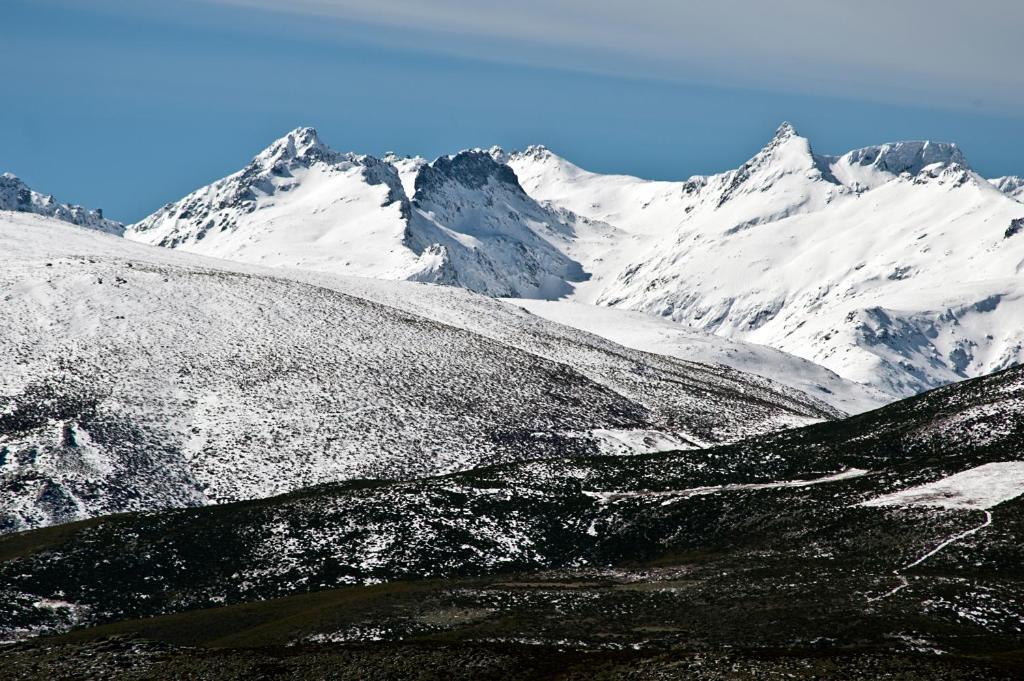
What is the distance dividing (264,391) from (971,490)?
5497cm

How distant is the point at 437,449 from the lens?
3861 inches

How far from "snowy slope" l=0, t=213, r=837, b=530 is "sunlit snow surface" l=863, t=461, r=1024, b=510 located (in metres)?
33.0

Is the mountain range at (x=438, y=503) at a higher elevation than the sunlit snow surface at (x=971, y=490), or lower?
lower

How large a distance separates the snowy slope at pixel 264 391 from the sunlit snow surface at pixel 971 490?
108 ft

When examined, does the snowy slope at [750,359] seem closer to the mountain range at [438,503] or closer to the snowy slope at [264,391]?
the snowy slope at [264,391]

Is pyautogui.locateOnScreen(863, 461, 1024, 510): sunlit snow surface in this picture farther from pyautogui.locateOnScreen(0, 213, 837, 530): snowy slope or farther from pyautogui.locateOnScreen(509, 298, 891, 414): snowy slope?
pyautogui.locateOnScreen(509, 298, 891, 414): snowy slope

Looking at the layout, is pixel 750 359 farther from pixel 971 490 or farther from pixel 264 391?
pixel 971 490

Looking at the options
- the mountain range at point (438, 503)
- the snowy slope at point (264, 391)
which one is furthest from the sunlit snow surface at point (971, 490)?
the snowy slope at point (264, 391)

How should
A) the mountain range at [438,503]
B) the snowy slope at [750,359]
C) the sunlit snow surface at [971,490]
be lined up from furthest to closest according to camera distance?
the snowy slope at [750,359] → the sunlit snow surface at [971,490] → the mountain range at [438,503]

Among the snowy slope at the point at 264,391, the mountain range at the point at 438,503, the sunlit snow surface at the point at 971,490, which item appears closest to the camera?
the mountain range at the point at 438,503

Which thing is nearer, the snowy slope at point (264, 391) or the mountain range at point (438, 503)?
the mountain range at point (438, 503)

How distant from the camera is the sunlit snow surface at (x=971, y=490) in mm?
69250

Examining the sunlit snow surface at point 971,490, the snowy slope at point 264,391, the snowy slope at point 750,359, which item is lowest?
the snowy slope at point 750,359

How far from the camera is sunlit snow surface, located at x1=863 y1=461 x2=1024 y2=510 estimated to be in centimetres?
6925
